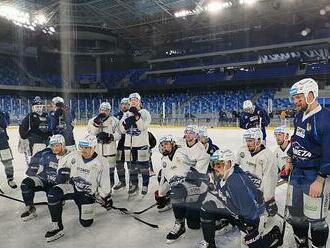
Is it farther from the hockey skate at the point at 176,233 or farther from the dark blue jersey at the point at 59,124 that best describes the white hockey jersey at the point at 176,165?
the dark blue jersey at the point at 59,124

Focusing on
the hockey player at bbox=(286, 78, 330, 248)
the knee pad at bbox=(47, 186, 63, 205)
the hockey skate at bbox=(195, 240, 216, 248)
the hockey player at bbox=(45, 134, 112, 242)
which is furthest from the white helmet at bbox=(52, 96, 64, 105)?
the hockey player at bbox=(286, 78, 330, 248)

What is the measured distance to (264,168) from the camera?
2223 mm

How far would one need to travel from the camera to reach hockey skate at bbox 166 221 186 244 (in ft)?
7.05

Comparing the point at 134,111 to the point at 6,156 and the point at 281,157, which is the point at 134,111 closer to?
the point at 281,157

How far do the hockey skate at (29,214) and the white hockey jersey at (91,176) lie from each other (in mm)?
417

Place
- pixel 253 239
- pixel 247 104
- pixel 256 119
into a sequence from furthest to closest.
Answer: pixel 256 119, pixel 247 104, pixel 253 239

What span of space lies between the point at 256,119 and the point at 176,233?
2.46 metres

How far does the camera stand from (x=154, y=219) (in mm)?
2615

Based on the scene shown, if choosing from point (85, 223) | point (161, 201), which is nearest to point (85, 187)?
Result: point (85, 223)

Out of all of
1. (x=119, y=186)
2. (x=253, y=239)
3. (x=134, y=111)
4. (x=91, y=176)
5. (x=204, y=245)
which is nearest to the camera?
(x=253, y=239)

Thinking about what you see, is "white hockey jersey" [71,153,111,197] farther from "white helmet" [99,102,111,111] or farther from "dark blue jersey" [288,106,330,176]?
"dark blue jersey" [288,106,330,176]

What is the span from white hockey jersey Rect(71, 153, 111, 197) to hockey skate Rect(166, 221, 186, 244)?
25.9 inches

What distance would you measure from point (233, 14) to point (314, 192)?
352 centimetres

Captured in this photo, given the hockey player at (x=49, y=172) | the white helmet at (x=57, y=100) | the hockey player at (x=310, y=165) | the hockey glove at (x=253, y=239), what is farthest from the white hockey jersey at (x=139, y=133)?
the hockey glove at (x=253, y=239)
